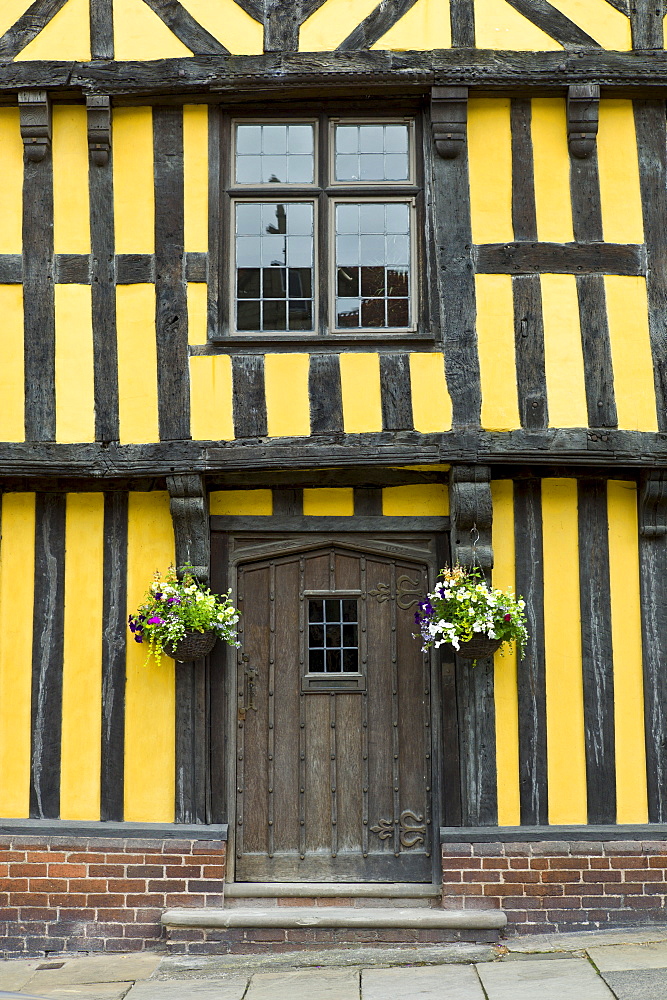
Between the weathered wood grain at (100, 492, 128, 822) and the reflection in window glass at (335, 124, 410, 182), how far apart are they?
8.55 feet

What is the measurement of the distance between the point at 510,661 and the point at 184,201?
140 inches

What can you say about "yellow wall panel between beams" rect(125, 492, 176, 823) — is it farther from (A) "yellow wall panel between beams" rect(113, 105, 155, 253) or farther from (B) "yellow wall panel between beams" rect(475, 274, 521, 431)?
(B) "yellow wall panel between beams" rect(475, 274, 521, 431)

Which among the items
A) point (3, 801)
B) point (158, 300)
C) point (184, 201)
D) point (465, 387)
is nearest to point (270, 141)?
point (184, 201)

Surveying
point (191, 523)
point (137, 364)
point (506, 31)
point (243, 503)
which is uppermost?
point (506, 31)

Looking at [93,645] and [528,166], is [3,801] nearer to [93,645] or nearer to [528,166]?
[93,645]

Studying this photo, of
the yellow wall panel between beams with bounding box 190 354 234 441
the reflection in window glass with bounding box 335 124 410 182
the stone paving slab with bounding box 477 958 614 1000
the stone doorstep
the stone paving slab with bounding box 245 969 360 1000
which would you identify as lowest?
the stone paving slab with bounding box 245 969 360 1000

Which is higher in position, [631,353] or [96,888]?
[631,353]

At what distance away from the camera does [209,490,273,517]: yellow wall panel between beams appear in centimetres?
639

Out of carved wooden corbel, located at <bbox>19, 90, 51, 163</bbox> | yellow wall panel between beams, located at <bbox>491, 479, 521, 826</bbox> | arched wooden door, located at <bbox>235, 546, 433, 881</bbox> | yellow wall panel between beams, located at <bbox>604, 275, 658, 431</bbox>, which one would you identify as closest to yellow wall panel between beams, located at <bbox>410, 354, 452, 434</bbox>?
yellow wall panel between beams, located at <bbox>491, 479, 521, 826</bbox>

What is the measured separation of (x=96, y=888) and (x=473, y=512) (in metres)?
3.24

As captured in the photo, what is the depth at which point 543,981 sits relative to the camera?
5258mm

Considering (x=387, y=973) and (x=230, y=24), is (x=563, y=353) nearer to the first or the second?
(x=230, y=24)

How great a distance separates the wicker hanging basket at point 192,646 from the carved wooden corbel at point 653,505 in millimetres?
2780

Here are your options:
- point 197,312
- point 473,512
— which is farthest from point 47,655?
point 473,512
